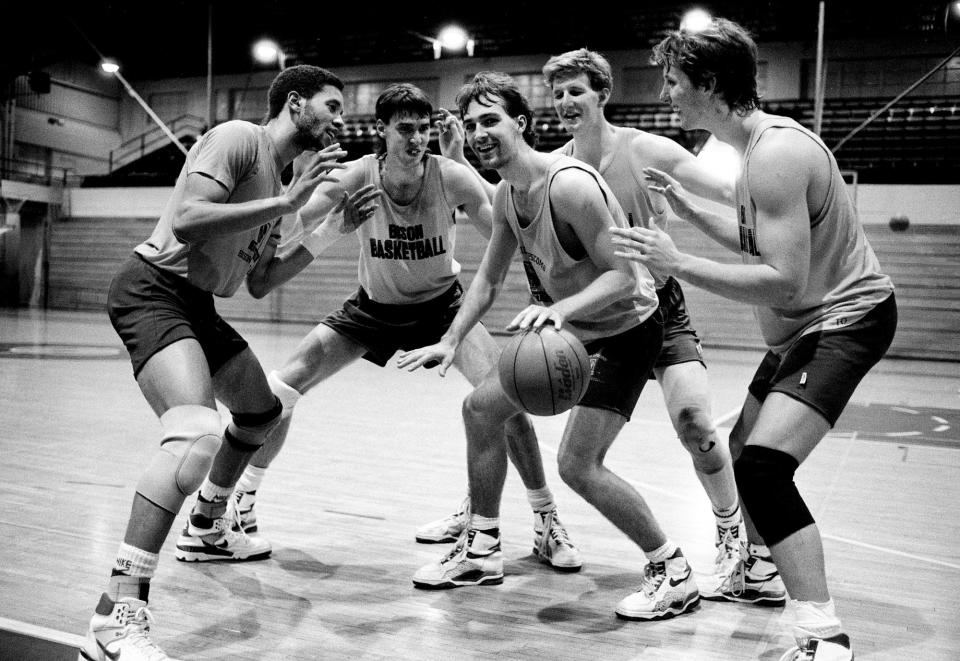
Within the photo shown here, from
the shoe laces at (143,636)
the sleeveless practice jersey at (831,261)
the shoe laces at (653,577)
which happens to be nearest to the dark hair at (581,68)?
the sleeveless practice jersey at (831,261)

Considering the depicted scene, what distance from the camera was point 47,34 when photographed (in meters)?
20.0

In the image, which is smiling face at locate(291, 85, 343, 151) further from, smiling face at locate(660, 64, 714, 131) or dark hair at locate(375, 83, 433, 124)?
smiling face at locate(660, 64, 714, 131)

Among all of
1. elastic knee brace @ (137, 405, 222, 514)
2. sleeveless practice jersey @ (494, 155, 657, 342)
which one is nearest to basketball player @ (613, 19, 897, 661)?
sleeveless practice jersey @ (494, 155, 657, 342)

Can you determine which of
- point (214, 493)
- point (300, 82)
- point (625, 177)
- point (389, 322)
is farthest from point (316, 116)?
point (214, 493)

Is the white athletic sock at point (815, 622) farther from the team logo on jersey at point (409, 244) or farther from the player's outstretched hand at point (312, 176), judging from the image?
the team logo on jersey at point (409, 244)

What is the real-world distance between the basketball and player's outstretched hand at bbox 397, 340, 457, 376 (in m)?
0.29

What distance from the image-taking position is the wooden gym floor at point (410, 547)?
8.87 ft

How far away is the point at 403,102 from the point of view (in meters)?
3.52

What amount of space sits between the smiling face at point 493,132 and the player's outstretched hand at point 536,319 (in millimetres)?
553

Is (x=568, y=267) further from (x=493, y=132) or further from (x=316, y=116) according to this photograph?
(x=316, y=116)

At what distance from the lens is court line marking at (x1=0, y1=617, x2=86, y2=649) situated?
2.56 metres

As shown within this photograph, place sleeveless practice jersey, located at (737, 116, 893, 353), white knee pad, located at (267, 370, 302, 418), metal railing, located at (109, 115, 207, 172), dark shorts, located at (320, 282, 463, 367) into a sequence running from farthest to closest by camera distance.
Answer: metal railing, located at (109, 115, 207, 172), dark shorts, located at (320, 282, 463, 367), white knee pad, located at (267, 370, 302, 418), sleeveless practice jersey, located at (737, 116, 893, 353)

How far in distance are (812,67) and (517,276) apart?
785 centimetres

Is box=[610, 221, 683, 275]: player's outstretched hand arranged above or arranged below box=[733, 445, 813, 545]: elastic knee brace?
above
